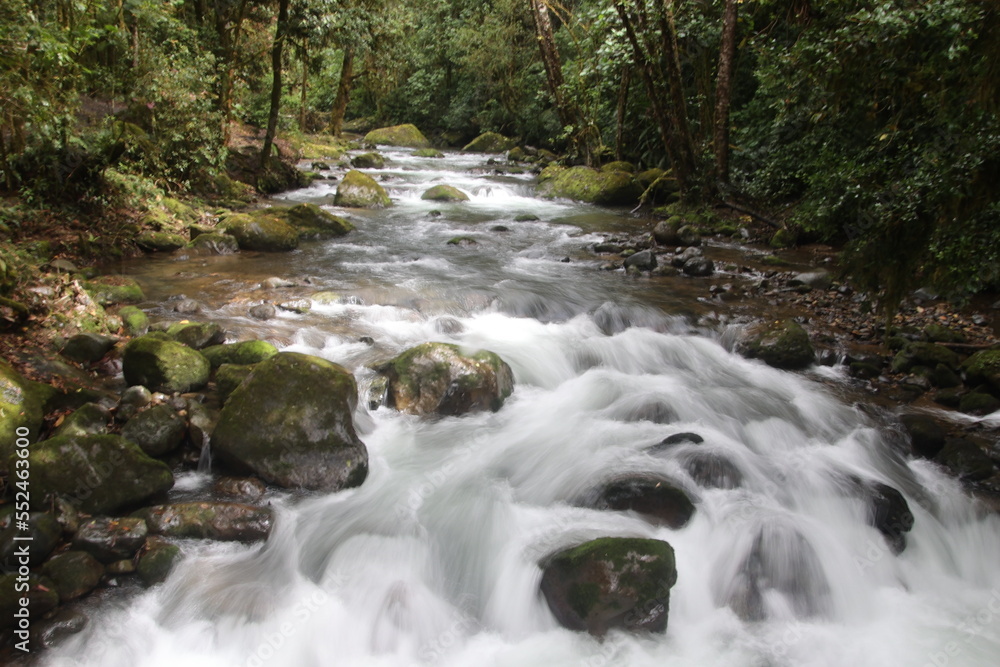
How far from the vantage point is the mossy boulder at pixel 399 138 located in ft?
94.4

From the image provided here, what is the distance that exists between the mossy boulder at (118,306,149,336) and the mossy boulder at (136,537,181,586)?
3054 millimetres

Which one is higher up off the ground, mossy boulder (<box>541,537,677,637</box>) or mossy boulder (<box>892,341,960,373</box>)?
mossy boulder (<box>892,341,960,373</box>)

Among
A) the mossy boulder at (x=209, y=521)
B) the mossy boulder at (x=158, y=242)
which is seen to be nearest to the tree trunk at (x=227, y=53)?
the mossy boulder at (x=158, y=242)

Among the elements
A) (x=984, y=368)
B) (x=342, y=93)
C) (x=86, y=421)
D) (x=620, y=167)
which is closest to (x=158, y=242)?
(x=86, y=421)

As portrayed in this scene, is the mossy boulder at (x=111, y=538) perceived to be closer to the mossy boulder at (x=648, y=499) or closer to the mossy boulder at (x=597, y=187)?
the mossy boulder at (x=648, y=499)

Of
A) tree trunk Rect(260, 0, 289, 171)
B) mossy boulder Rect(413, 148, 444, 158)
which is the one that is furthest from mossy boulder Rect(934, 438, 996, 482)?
mossy boulder Rect(413, 148, 444, 158)

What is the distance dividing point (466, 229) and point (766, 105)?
20.6ft

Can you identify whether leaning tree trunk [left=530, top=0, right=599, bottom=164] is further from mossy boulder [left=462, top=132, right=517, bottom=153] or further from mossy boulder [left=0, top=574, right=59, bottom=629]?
mossy boulder [left=0, top=574, right=59, bottom=629]

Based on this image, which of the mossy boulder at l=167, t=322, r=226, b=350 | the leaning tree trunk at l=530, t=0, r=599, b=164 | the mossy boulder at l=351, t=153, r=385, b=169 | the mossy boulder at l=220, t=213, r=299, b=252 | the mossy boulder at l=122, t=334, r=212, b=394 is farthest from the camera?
the mossy boulder at l=351, t=153, r=385, b=169

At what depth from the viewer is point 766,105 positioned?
40.0 feet

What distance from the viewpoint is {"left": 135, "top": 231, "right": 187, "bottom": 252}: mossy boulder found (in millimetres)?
9141

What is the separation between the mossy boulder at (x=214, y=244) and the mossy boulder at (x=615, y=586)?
7.86m

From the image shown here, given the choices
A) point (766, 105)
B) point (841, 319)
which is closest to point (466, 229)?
point (766, 105)

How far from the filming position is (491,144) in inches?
1059
